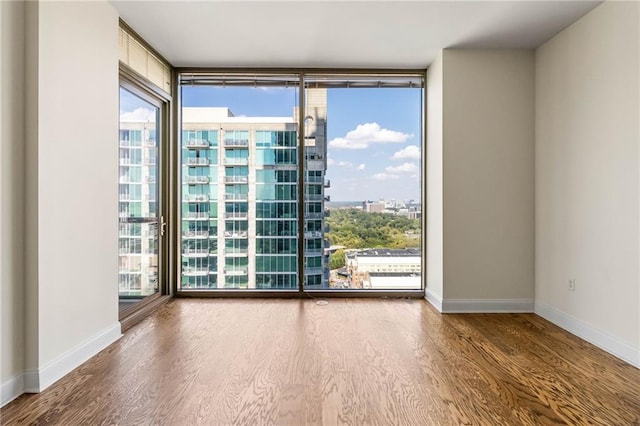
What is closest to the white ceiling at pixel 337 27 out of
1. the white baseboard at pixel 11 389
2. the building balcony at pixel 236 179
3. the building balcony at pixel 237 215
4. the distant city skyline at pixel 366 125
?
the distant city skyline at pixel 366 125

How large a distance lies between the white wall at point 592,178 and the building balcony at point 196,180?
3694 mm

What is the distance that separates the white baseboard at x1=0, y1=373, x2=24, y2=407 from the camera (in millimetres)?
2043

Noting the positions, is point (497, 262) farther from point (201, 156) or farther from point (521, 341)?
point (201, 156)

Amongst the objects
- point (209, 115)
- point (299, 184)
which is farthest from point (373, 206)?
point (209, 115)

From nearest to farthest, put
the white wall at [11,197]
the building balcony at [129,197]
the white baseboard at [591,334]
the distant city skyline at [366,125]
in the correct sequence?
the white wall at [11,197]
the white baseboard at [591,334]
the building balcony at [129,197]
the distant city skyline at [366,125]

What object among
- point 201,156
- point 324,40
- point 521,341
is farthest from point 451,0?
point 201,156

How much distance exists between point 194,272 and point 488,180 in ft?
11.5

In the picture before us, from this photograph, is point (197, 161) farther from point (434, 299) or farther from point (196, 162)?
point (434, 299)

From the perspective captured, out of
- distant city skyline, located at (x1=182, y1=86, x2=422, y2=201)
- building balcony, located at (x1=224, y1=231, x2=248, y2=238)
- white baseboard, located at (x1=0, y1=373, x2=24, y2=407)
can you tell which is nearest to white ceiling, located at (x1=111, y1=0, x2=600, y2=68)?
distant city skyline, located at (x1=182, y1=86, x2=422, y2=201)

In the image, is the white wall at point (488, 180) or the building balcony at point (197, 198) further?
the building balcony at point (197, 198)

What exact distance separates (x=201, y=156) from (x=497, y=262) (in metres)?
3.57

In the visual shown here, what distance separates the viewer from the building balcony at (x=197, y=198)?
454 cm

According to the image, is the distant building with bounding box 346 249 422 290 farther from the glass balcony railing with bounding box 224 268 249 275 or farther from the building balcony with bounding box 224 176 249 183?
the building balcony with bounding box 224 176 249 183

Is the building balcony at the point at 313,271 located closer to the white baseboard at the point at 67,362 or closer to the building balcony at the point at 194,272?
the building balcony at the point at 194,272
